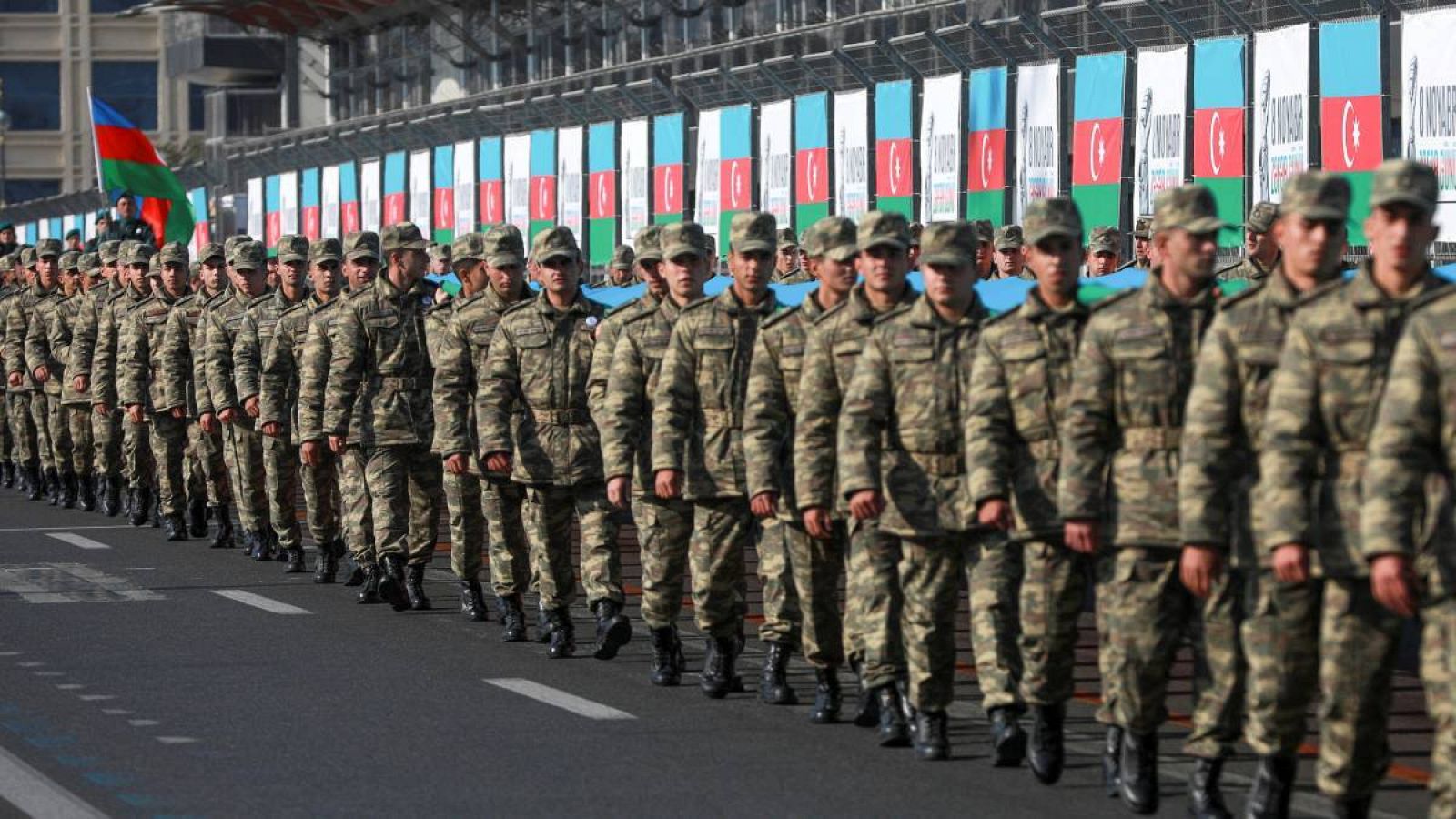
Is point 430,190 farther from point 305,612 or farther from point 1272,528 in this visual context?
point 1272,528

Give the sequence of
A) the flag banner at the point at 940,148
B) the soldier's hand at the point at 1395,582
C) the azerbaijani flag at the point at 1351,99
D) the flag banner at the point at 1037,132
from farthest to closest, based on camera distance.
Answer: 1. the flag banner at the point at 940,148
2. the flag banner at the point at 1037,132
3. the azerbaijani flag at the point at 1351,99
4. the soldier's hand at the point at 1395,582

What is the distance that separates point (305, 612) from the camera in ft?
53.2

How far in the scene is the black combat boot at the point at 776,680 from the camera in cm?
1245

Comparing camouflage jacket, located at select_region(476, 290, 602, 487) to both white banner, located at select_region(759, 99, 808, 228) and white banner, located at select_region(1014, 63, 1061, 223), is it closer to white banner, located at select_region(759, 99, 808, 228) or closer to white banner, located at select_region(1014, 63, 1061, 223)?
white banner, located at select_region(1014, 63, 1061, 223)

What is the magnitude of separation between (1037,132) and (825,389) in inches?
493

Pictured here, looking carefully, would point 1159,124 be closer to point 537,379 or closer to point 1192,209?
point 537,379

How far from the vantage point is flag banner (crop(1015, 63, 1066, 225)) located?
77.0ft

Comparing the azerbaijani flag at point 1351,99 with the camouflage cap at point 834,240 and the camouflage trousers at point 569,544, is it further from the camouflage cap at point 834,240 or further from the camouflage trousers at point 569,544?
the camouflage cap at point 834,240

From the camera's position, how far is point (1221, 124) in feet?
68.6

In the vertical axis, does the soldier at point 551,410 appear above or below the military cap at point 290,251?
below

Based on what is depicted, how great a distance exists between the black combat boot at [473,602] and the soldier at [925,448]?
5.14 meters

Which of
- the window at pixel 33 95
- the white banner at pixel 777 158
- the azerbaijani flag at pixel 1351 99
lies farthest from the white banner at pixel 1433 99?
the window at pixel 33 95

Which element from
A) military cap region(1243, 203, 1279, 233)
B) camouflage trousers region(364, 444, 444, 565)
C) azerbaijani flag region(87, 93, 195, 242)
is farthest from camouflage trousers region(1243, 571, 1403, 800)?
azerbaijani flag region(87, 93, 195, 242)

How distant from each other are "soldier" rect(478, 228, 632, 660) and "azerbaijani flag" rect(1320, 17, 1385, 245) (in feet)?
19.2
